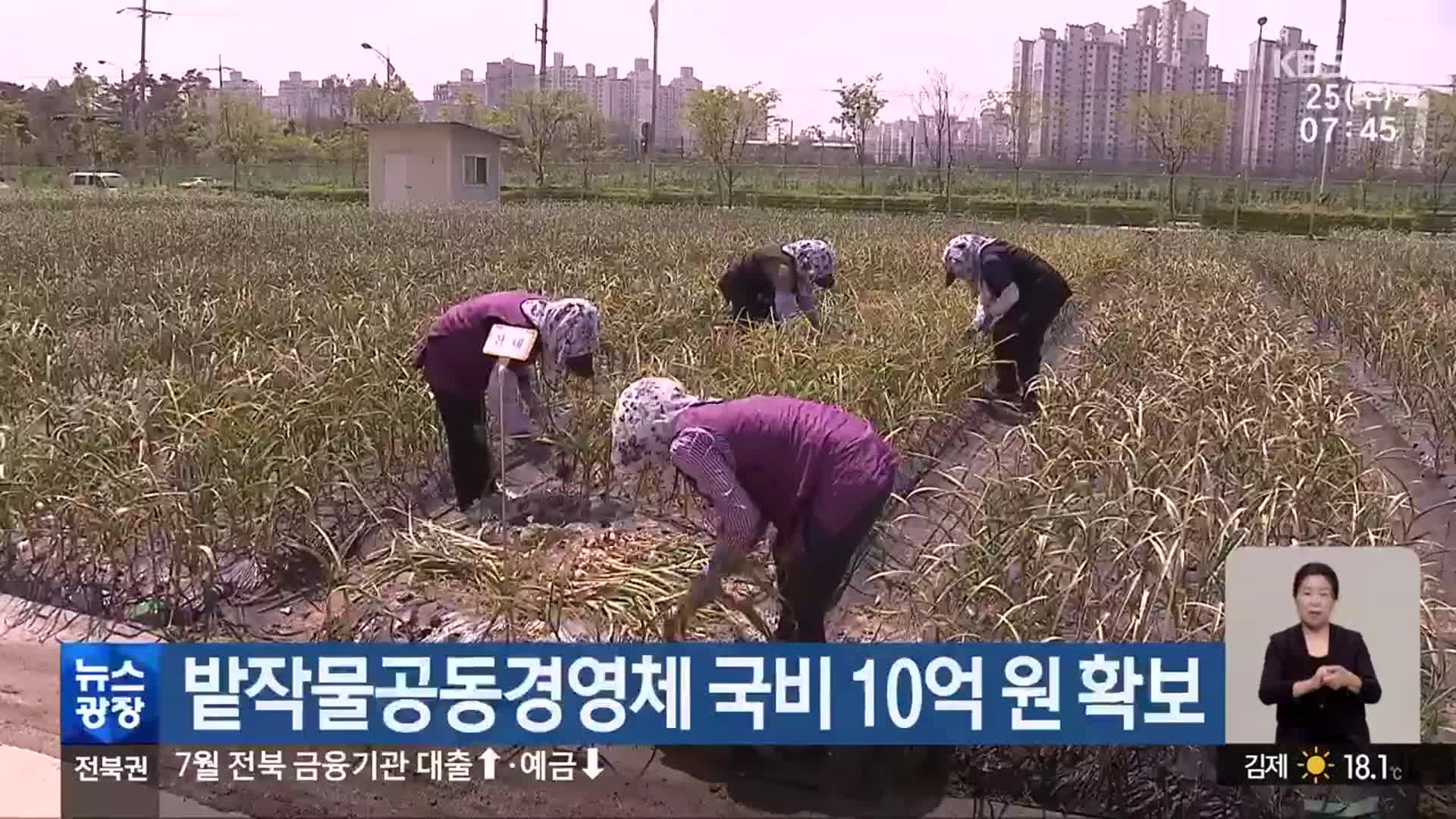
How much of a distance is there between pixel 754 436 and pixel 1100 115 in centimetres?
6491

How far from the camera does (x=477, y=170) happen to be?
2606 centimetres

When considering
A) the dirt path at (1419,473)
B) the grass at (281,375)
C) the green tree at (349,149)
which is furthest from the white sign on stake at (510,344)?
the green tree at (349,149)

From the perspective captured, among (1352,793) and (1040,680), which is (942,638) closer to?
(1040,680)

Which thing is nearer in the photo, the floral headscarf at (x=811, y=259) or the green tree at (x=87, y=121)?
the floral headscarf at (x=811, y=259)

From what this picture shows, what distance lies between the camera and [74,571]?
13.0 ft

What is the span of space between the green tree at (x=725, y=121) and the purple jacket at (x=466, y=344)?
29450mm

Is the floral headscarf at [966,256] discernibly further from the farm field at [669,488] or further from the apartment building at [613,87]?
the apartment building at [613,87]

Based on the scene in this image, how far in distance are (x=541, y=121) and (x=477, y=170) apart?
9.42 m

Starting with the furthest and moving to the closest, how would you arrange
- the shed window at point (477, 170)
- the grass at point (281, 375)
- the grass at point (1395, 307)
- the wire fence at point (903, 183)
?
the wire fence at point (903, 183), the shed window at point (477, 170), the grass at point (1395, 307), the grass at point (281, 375)

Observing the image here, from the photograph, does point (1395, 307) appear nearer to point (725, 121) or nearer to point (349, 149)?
point (725, 121)

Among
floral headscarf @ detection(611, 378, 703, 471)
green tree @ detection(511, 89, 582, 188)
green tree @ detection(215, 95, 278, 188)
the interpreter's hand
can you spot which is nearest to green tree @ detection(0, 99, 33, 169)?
green tree @ detection(215, 95, 278, 188)

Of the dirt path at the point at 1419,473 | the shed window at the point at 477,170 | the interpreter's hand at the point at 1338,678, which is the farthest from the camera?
the shed window at the point at 477,170

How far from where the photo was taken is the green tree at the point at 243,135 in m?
35.4

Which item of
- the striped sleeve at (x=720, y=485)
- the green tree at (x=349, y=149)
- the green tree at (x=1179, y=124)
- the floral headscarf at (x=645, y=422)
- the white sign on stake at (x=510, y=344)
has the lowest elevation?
the striped sleeve at (x=720, y=485)
